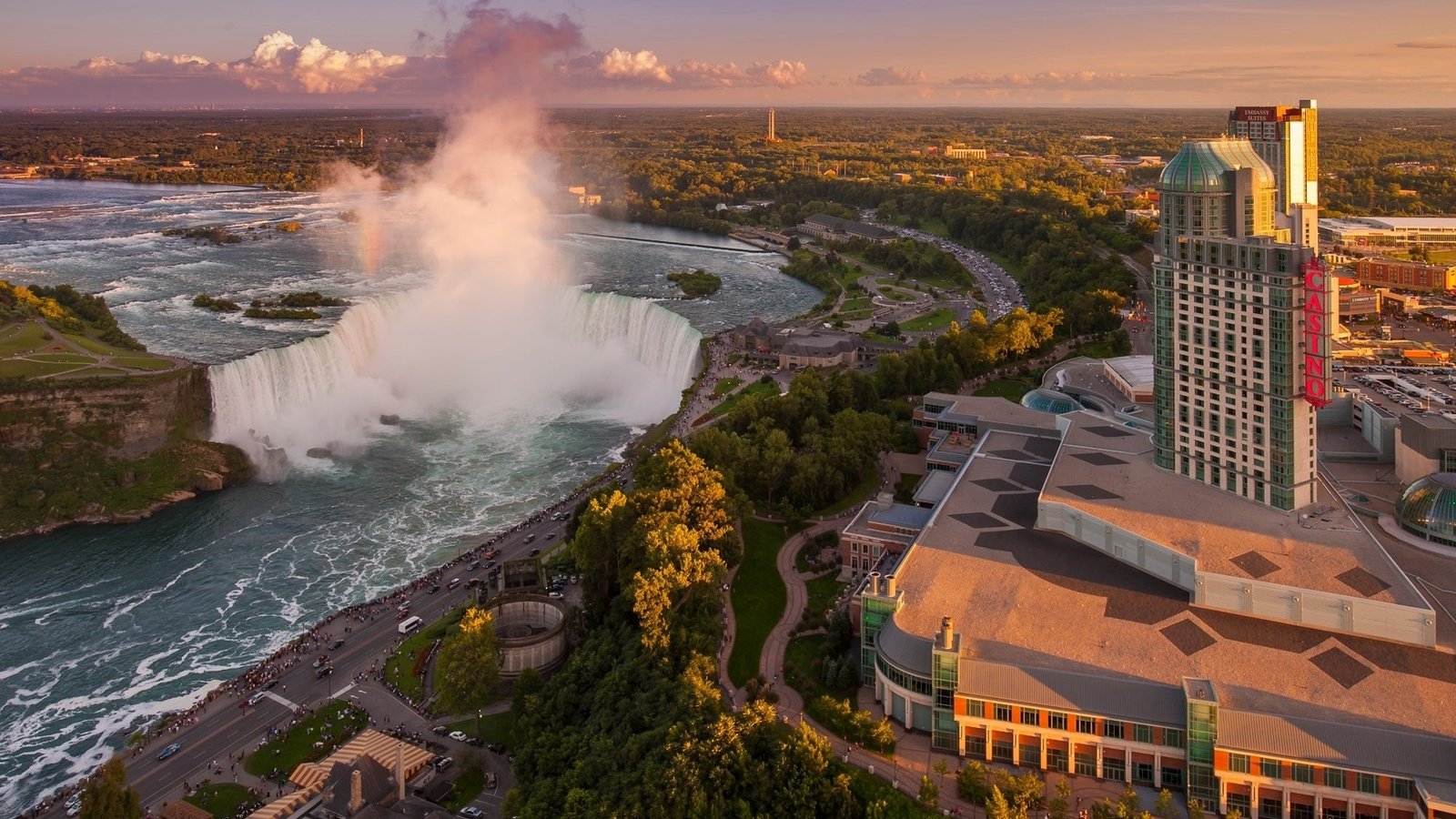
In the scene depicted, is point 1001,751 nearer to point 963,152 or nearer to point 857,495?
point 857,495

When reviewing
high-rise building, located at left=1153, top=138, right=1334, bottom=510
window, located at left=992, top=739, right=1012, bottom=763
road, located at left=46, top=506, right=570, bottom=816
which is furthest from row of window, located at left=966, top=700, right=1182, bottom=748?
road, located at left=46, top=506, right=570, bottom=816

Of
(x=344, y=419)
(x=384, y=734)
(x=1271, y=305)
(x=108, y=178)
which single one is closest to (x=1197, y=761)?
(x=1271, y=305)

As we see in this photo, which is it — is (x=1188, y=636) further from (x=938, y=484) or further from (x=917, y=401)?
(x=917, y=401)

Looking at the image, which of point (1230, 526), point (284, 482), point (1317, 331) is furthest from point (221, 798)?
point (1317, 331)

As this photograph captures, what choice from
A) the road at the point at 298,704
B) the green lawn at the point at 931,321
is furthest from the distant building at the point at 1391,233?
the road at the point at 298,704

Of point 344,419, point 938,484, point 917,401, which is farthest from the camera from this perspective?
point 344,419

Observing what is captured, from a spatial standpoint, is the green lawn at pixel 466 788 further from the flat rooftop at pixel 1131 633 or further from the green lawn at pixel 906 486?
the green lawn at pixel 906 486

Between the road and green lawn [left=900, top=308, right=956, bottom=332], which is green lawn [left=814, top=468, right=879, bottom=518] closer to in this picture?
the road
